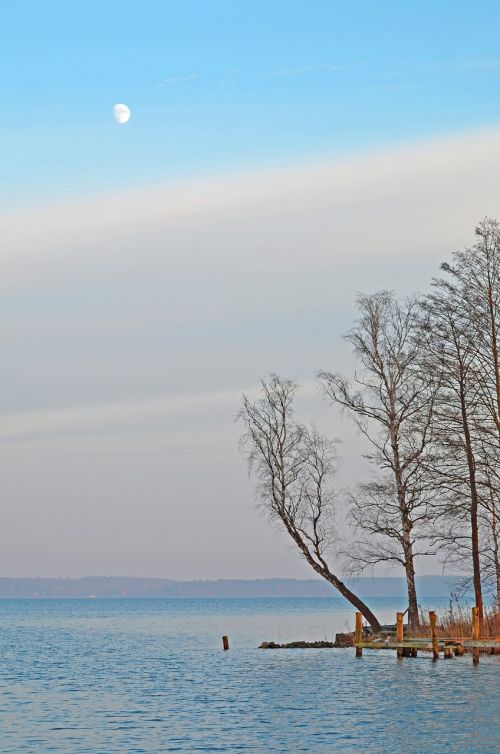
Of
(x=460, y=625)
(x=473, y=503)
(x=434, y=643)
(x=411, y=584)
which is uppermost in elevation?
(x=473, y=503)

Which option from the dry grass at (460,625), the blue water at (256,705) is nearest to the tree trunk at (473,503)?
the dry grass at (460,625)

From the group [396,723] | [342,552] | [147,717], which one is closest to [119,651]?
[342,552]

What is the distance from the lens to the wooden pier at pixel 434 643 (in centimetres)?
4531

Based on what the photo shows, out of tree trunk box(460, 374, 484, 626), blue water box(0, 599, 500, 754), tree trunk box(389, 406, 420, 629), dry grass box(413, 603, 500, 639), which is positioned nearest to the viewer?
blue water box(0, 599, 500, 754)

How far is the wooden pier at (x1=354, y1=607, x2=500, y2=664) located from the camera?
1784 inches

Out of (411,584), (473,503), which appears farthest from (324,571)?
(473,503)

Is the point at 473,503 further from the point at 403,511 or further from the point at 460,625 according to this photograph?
the point at 460,625

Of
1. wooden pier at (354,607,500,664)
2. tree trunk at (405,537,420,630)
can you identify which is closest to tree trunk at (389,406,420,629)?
tree trunk at (405,537,420,630)

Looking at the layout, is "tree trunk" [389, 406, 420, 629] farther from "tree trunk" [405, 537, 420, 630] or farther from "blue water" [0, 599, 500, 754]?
"blue water" [0, 599, 500, 754]

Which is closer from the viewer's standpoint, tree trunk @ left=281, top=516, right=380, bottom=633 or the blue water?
the blue water

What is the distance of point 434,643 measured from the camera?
45.8 metres

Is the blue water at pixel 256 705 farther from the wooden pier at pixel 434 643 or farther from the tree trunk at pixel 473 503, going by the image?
the tree trunk at pixel 473 503

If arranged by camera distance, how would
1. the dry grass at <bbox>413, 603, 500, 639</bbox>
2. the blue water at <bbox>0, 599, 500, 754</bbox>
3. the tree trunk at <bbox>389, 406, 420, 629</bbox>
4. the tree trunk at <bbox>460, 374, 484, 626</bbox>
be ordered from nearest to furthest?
1. the blue water at <bbox>0, 599, 500, 754</bbox>
2. the tree trunk at <bbox>460, 374, 484, 626</bbox>
3. the dry grass at <bbox>413, 603, 500, 639</bbox>
4. the tree trunk at <bbox>389, 406, 420, 629</bbox>

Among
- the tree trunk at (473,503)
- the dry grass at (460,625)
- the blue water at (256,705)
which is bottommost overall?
the blue water at (256,705)
